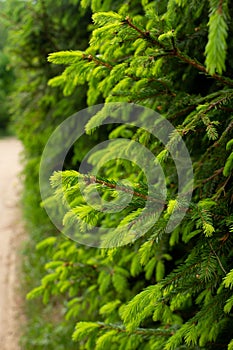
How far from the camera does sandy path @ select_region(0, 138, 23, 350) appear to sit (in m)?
5.43

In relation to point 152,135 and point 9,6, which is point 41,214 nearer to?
point 9,6

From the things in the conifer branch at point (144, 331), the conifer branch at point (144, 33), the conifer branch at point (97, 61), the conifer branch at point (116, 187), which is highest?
the conifer branch at point (144, 33)

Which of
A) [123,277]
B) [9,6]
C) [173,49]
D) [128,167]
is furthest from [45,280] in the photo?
[9,6]

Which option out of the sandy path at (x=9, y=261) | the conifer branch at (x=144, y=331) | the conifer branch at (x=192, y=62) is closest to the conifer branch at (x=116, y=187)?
the conifer branch at (x=192, y=62)

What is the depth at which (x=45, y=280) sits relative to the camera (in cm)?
308

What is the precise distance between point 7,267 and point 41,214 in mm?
1476

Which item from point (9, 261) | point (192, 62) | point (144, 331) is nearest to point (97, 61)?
point (192, 62)

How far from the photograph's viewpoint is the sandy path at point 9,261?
543cm

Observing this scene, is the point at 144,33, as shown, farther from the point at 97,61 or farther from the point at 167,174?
the point at 167,174

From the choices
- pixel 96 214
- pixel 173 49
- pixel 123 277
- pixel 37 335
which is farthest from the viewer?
pixel 37 335

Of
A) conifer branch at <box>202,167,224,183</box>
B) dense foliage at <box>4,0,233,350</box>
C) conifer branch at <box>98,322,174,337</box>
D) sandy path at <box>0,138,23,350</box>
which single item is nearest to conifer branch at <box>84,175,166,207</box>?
dense foliage at <box>4,0,233,350</box>

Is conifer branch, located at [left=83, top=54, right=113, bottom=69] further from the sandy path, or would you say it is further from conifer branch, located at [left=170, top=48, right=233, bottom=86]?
the sandy path

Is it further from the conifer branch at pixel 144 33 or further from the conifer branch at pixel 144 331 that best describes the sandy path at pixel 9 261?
the conifer branch at pixel 144 33

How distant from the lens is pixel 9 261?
7367 mm
